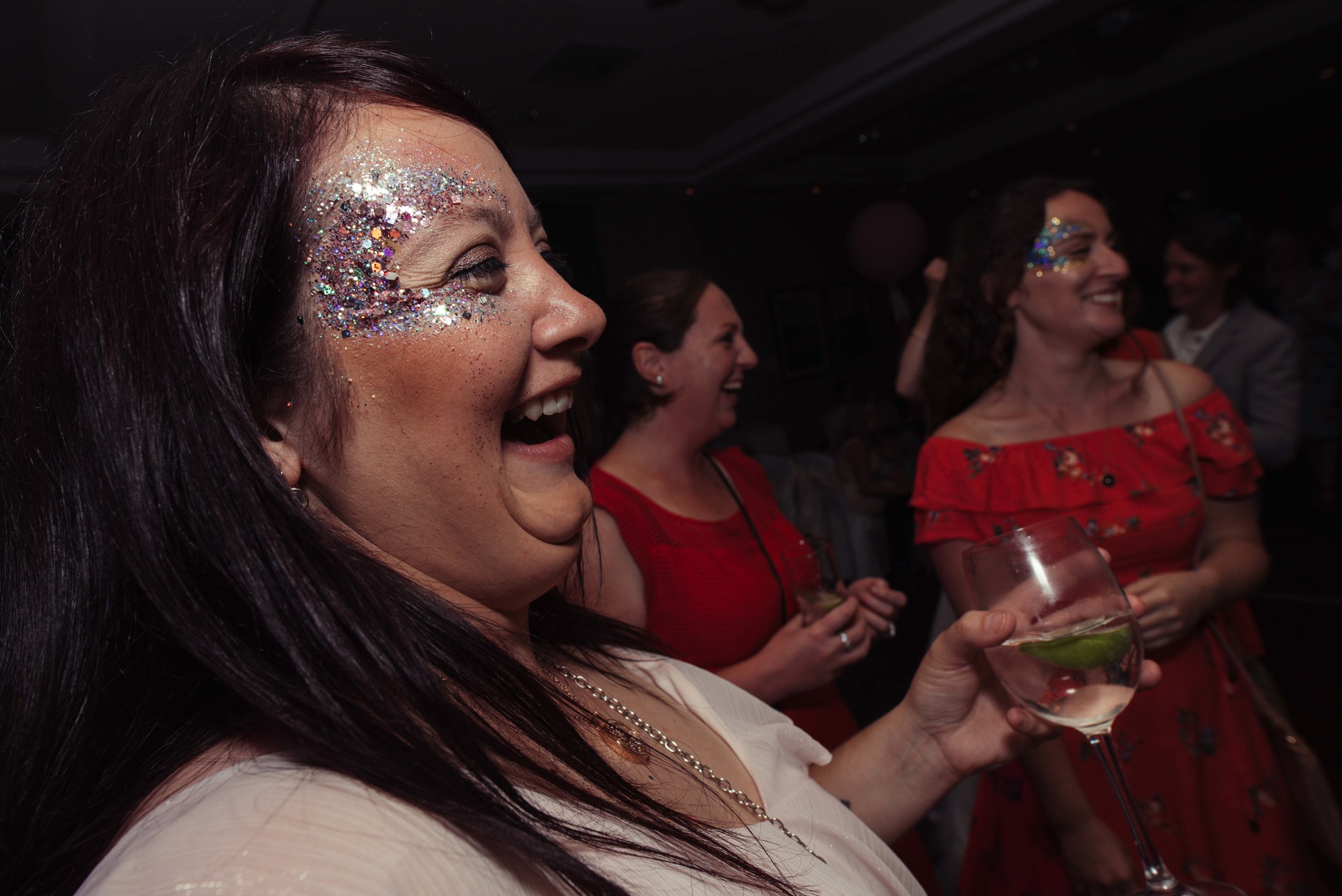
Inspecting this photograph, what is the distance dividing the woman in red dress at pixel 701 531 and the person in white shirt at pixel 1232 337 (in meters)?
2.22

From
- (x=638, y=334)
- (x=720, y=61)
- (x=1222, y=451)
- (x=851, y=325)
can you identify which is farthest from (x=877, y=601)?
(x=851, y=325)

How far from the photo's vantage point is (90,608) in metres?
0.66

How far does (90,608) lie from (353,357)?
29 centimetres

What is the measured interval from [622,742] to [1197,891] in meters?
0.66

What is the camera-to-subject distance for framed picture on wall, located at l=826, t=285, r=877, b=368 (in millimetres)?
9555

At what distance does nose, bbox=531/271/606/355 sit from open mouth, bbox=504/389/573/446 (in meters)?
0.05

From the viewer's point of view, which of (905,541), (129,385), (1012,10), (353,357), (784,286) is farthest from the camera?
(784,286)

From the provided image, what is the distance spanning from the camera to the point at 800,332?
30.4 ft

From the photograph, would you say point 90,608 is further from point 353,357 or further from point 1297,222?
point 1297,222

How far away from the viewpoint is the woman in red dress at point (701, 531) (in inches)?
67.9

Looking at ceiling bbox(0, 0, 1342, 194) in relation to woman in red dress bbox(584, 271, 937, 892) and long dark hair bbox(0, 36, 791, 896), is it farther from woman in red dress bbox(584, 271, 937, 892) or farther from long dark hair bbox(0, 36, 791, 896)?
long dark hair bbox(0, 36, 791, 896)

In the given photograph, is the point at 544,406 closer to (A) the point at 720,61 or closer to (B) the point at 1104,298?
(B) the point at 1104,298

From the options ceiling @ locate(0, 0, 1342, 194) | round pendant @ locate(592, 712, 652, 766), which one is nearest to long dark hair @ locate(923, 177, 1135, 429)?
round pendant @ locate(592, 712, 652, 766)

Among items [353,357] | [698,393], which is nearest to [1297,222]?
[698,393]
